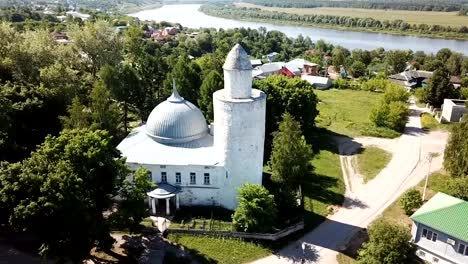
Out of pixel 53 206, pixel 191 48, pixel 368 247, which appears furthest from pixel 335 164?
pixel 191 48

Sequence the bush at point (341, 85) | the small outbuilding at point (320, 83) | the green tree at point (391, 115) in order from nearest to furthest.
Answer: the green tree at point (391, 115) < the small outbuilding at point (320, 83) < the bush at point (341, 85)

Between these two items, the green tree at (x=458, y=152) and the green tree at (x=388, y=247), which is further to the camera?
the green tree at (x=458, y=152)

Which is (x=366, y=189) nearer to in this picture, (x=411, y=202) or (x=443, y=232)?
(x=411, y=202)

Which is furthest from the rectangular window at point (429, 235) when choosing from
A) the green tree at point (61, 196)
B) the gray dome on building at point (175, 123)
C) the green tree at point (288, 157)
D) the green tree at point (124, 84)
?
the green tree at point (124, 84)

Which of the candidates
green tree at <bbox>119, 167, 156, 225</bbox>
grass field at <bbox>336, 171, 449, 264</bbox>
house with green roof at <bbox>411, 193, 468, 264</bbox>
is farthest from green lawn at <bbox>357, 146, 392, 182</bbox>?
green tree at <bbox>119, 167, 156, 225</bbox>

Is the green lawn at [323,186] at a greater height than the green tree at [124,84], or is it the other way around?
the green tree at [124,84]

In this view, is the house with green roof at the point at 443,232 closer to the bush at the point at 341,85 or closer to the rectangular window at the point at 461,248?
the rectangular window at the point at 461,248

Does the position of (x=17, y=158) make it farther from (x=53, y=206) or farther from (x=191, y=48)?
(x=191, y=48)
